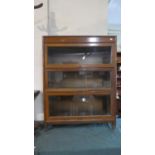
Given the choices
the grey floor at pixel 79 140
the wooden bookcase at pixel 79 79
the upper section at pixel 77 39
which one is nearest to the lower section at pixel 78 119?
the wooden bookcase at pixel 79 79

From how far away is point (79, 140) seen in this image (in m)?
2.34

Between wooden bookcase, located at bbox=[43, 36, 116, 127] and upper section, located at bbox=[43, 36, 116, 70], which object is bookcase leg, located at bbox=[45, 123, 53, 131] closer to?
wooden bookcase, located at bbox=[43, 36, 116, 127]

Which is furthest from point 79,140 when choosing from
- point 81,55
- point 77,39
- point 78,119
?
point 77,39

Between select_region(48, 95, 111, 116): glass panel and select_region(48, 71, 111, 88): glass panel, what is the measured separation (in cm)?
17

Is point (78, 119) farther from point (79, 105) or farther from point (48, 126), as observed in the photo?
point (48, 126)

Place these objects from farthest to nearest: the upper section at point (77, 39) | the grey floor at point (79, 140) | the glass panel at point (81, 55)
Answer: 1. the glass panel at point (81, 55)
2. the upper section at point (77, 39)
3. the grey floor at point (79, 140)

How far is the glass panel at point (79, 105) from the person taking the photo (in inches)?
106

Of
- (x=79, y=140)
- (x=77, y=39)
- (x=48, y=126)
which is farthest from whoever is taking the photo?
(x=48, y=126)

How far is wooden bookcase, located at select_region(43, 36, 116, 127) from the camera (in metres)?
2.63

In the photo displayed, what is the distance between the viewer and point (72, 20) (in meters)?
3.15

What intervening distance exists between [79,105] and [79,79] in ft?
1.24

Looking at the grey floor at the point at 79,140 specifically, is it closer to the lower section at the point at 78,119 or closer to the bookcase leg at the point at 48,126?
the bookcase leg at the point at 48,126

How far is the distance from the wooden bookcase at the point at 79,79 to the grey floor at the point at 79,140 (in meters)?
0.15
